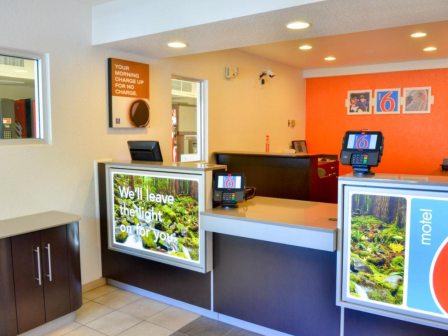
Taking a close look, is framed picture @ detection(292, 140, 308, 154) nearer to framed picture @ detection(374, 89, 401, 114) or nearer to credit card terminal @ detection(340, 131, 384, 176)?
framed picture @ detection(374, 89, 401, 114)

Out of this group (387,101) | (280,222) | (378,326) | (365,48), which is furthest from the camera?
(387,101)

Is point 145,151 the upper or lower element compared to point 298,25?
lower

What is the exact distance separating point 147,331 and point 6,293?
991 millimetres

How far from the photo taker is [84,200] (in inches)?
140

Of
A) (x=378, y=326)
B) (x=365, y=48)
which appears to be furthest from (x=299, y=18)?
(x=365, y=48)

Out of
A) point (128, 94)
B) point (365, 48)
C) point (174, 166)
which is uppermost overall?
point (365, 48)

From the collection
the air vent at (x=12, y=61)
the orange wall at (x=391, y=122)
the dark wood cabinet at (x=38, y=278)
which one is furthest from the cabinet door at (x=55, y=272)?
the orange wall at (x=391, y=122)

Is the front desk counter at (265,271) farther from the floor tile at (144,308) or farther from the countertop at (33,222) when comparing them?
the countertop at (33,222)

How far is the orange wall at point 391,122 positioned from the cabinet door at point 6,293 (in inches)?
223

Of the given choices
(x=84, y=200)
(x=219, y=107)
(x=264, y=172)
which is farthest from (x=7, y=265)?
(x=219, y=107)

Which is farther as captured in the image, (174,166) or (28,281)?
(174,166)

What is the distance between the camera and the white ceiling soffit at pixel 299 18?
2.42m

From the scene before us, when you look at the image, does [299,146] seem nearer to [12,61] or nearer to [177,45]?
[177,45]

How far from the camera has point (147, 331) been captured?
2840 millimetres
